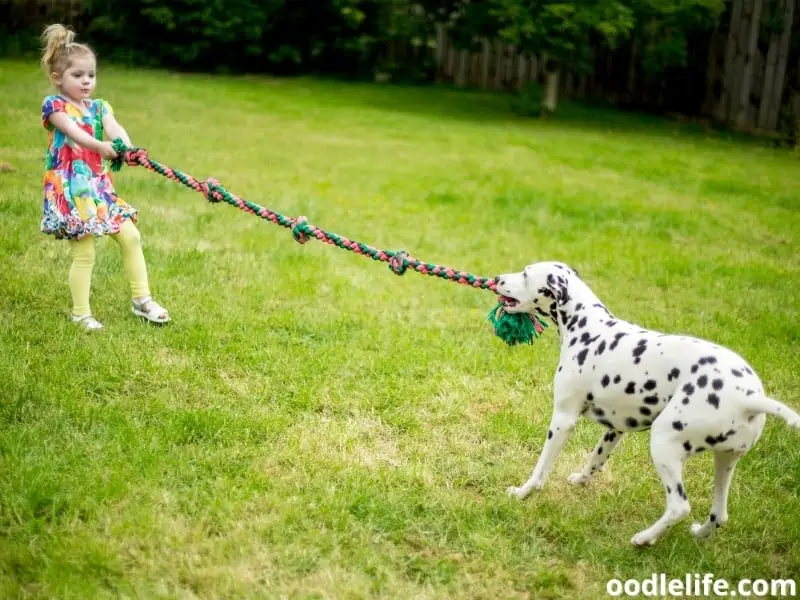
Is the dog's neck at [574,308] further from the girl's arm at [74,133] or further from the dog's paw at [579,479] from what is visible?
the girl's arm at [74,133]

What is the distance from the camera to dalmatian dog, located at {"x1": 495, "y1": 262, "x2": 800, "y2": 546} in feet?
9.89

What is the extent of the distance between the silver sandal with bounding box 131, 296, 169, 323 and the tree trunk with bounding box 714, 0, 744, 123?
12.4 m

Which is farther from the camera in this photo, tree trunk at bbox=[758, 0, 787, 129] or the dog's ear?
tree trunk at bbox=[758, 0, 787, 129]

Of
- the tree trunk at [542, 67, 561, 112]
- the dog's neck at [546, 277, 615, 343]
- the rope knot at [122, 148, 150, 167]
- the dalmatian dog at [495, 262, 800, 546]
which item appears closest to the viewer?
the dalmatian dog at [495, 262, 800, 546]

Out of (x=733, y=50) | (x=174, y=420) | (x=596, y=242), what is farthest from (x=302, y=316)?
(x=733, y=50)

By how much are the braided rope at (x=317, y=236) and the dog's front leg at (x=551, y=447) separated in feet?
2.22

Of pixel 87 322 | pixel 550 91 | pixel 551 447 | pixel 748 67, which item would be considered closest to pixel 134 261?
pixel 87 322

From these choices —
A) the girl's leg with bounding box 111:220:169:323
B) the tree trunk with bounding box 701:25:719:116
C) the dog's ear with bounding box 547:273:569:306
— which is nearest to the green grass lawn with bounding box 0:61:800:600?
the girl's leg with bounding box 111:220:169:323

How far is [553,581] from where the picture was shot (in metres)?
3.11

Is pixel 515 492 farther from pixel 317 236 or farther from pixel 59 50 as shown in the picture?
pixel 59 50

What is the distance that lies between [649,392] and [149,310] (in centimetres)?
319

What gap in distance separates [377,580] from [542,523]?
0.79 m

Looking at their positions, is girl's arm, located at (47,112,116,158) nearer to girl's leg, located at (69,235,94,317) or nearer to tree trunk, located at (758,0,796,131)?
girl's leg, located at (69,235,94,317)

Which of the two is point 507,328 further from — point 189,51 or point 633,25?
point 189,51
